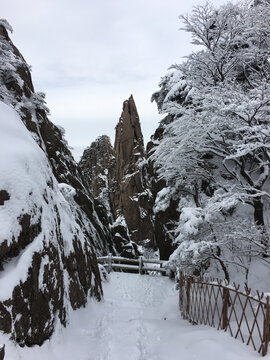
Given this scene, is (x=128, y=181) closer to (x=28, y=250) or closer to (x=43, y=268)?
(x=43, y=268)

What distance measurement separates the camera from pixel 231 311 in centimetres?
436

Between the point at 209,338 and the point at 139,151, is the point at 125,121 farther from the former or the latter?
the point at 209,338

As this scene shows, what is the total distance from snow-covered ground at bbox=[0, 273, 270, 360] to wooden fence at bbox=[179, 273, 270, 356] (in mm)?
243

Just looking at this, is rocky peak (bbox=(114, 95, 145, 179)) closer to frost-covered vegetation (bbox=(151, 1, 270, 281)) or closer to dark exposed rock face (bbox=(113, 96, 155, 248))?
dark exposed rock face (bbox=(113, 96, 155, 248))

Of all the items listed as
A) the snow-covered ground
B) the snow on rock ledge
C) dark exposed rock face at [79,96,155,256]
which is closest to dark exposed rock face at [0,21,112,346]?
the snow on rock ledge

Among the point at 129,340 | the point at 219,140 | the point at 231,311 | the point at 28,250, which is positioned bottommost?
the point at 129,340

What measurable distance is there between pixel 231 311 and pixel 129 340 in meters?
2.30

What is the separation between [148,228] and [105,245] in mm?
17747

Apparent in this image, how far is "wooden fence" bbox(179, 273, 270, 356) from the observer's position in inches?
145

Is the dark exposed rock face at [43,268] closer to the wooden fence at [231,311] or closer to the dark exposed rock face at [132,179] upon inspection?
the wooden fence at [231,311]

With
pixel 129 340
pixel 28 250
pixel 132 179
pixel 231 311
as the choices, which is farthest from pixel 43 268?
pixel 132 179

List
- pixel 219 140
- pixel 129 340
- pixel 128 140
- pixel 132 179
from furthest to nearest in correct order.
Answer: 1. pixel 128 140
2. pixel 132 179
3. pixel 219 140
4. pixel 129 340

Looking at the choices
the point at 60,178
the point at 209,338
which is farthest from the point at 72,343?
the point at 60,178

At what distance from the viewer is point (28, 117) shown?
47.5 ft
